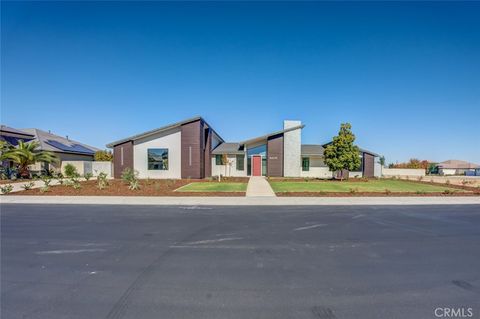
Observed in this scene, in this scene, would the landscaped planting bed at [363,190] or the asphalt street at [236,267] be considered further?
the landscaped planting bed at [363,190]

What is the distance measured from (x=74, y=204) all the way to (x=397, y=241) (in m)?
12.4

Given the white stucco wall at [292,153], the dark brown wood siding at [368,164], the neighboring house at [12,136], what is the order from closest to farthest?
the white stucco wall at [292,153] → the neighboring house at [12,136] → the dark brown wood siding at [368,164]

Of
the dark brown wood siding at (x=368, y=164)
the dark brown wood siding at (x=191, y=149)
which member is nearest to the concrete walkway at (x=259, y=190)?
the dark brown wood siding at (x=191, y=149)

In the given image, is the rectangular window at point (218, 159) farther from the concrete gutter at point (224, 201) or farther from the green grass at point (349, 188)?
the concrete gutter at point (224, 201)

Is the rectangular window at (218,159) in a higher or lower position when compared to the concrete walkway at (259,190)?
higher

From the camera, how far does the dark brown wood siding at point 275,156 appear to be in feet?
82.3

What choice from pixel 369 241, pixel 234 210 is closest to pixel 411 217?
pixel 369 241

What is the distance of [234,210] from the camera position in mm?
9148

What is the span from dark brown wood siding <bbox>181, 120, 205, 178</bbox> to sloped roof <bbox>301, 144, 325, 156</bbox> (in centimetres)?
A: 1283

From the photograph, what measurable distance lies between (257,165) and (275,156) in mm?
2335

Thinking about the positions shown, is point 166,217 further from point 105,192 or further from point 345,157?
point 345,157

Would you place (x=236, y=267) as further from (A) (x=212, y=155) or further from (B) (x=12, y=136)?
(B) (x=12, y=136)

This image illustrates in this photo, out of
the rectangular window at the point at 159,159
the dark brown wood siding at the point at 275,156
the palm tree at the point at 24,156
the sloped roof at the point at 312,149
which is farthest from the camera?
the sloped roof at the point at 312,149

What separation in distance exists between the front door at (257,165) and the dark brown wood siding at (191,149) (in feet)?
22.4
